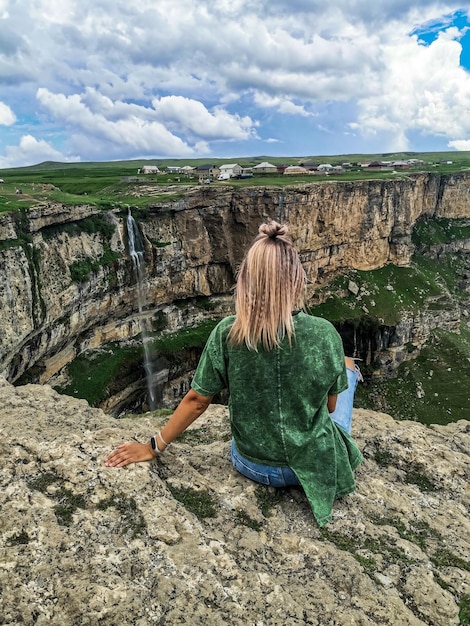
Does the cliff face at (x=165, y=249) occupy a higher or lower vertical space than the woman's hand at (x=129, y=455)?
lower

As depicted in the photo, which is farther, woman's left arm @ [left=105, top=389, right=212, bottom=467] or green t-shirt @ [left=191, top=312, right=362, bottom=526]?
woman's left arm @ [left=105, top=389, right=212, bottom=467]

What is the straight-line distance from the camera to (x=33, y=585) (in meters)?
2.96

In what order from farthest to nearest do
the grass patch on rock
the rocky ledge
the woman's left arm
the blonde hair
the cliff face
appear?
the cliff face < the grass patch on rock < the woman's left arm < the blonde hair < the rocky ledge

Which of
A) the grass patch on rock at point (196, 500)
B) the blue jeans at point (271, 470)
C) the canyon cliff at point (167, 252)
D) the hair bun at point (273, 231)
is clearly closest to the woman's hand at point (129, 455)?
the grass patch on rock at point (196, 500)

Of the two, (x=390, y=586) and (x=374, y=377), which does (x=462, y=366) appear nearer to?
(x=374, y=377)

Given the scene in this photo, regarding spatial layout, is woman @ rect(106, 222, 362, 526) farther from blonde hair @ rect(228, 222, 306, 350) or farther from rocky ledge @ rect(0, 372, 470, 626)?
rocky ledge @ rect(0, 372, 470, 626)

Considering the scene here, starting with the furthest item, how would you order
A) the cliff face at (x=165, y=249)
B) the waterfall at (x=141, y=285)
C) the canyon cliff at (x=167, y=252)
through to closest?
the waterfall at (x=141, y=285), the canyon cliff at (x=167, y=252), the cliff face at (x=165, y=249)

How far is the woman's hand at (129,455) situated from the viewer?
4.26m

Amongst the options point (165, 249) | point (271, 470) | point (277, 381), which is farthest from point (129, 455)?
point (165, 249)

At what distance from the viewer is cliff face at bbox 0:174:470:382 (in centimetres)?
2420

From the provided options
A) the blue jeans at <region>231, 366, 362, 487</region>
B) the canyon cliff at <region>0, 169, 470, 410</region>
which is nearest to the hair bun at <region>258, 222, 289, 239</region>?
the blue jeans at <region>231, 366, 362, 487</region>

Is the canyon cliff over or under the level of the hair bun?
under

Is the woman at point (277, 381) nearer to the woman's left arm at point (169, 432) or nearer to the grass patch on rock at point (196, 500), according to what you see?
the woman's left arm at point (169, 432)

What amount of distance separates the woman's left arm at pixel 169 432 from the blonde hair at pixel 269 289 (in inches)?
31.2
